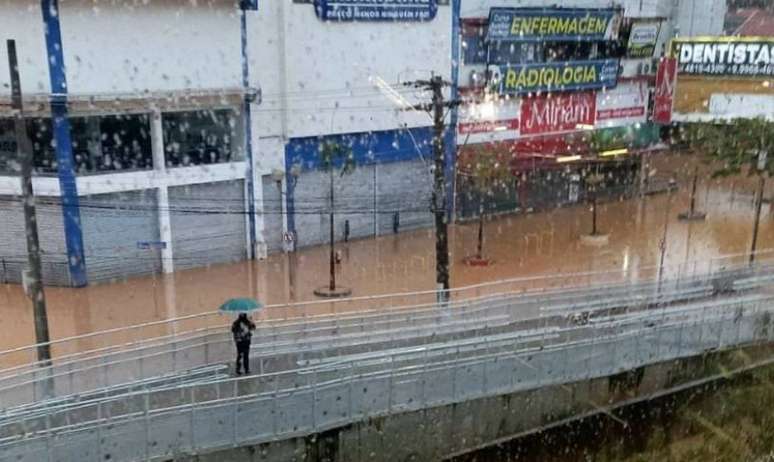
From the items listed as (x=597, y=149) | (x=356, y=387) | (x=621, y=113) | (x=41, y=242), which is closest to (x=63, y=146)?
(x=41, y=242)

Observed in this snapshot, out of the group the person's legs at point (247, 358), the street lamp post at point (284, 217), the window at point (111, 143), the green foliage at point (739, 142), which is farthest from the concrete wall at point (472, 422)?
the green foliage at point (739, 142)

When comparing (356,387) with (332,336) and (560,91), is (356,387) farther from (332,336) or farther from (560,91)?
(560,91)

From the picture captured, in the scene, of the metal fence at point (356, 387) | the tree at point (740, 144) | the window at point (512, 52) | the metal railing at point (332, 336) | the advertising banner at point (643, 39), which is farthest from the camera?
the advertising banner at point (643, 39)

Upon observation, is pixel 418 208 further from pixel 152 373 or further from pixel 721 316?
pixel 152 373

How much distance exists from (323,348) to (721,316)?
278 inches

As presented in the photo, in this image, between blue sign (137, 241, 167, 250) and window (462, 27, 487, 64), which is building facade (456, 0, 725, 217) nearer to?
window (462, 27, 487, 64)

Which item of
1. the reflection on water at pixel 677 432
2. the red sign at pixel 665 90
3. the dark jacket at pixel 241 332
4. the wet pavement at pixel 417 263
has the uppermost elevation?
the red sign at pixel 665 90

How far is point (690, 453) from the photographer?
12.8 m

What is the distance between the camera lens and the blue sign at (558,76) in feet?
87.9

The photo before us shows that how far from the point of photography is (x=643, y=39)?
31.3 meters

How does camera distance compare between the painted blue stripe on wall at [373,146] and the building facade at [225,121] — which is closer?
the building facade at [225,121]

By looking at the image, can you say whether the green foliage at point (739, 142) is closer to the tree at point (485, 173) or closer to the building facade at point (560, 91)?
the building facade at point (560, 91)

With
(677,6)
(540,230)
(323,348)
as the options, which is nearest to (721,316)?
(323,348)

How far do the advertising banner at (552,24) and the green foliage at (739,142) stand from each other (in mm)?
5481
